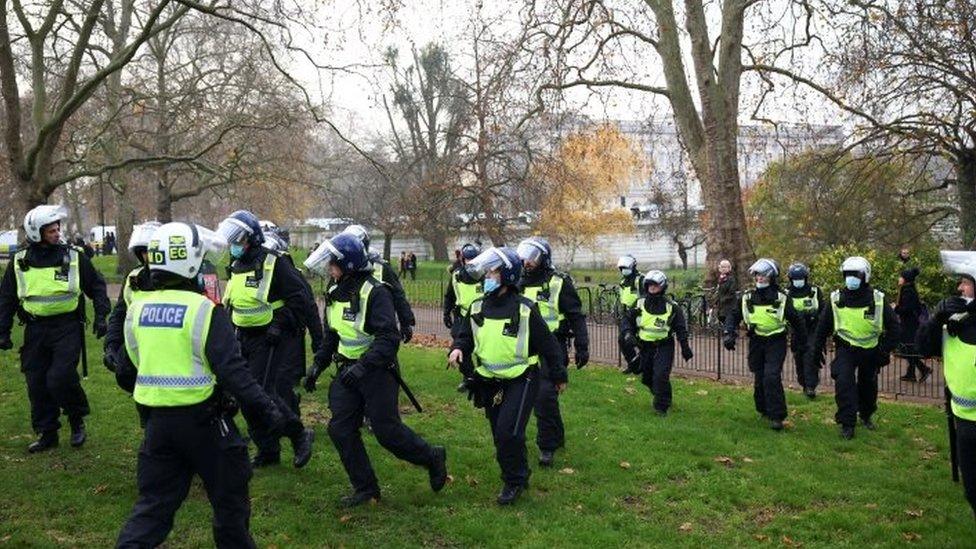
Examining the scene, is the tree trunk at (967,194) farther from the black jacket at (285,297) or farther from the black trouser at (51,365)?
the black trouser at (51,365)

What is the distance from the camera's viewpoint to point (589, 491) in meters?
7.12

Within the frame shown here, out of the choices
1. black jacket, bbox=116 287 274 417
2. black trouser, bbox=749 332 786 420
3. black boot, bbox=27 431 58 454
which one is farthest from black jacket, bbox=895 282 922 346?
black boot, bbox=27 431 58 454

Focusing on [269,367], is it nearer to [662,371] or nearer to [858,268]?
[662,371]

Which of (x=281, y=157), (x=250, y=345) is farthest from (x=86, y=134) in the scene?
(x=250, y=345)

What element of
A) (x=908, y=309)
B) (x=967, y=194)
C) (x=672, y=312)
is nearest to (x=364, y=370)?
(x=672, y=312)

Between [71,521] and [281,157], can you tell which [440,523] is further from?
[281,157]

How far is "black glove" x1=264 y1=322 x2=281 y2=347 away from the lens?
742 centimetres

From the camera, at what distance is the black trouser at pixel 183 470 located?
452cm

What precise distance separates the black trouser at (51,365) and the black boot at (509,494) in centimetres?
388

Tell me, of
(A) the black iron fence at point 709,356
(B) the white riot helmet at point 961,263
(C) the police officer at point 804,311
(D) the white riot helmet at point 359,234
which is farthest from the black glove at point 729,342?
(B) the white riot helmet at point 961,263

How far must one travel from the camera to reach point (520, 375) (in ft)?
22.2

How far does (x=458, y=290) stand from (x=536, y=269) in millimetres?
3358

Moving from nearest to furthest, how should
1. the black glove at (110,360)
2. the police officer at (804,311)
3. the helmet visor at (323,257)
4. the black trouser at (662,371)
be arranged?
the black glove at (110,360) < the helmet visor at (323,257) < the black trouser at (662,371) < the police officer at (804,311)

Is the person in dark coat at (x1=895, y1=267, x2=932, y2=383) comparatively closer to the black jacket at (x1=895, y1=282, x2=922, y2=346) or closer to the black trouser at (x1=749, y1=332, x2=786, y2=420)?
the black jacket at (x1=895, y1=282, x2=922, y2=346)
